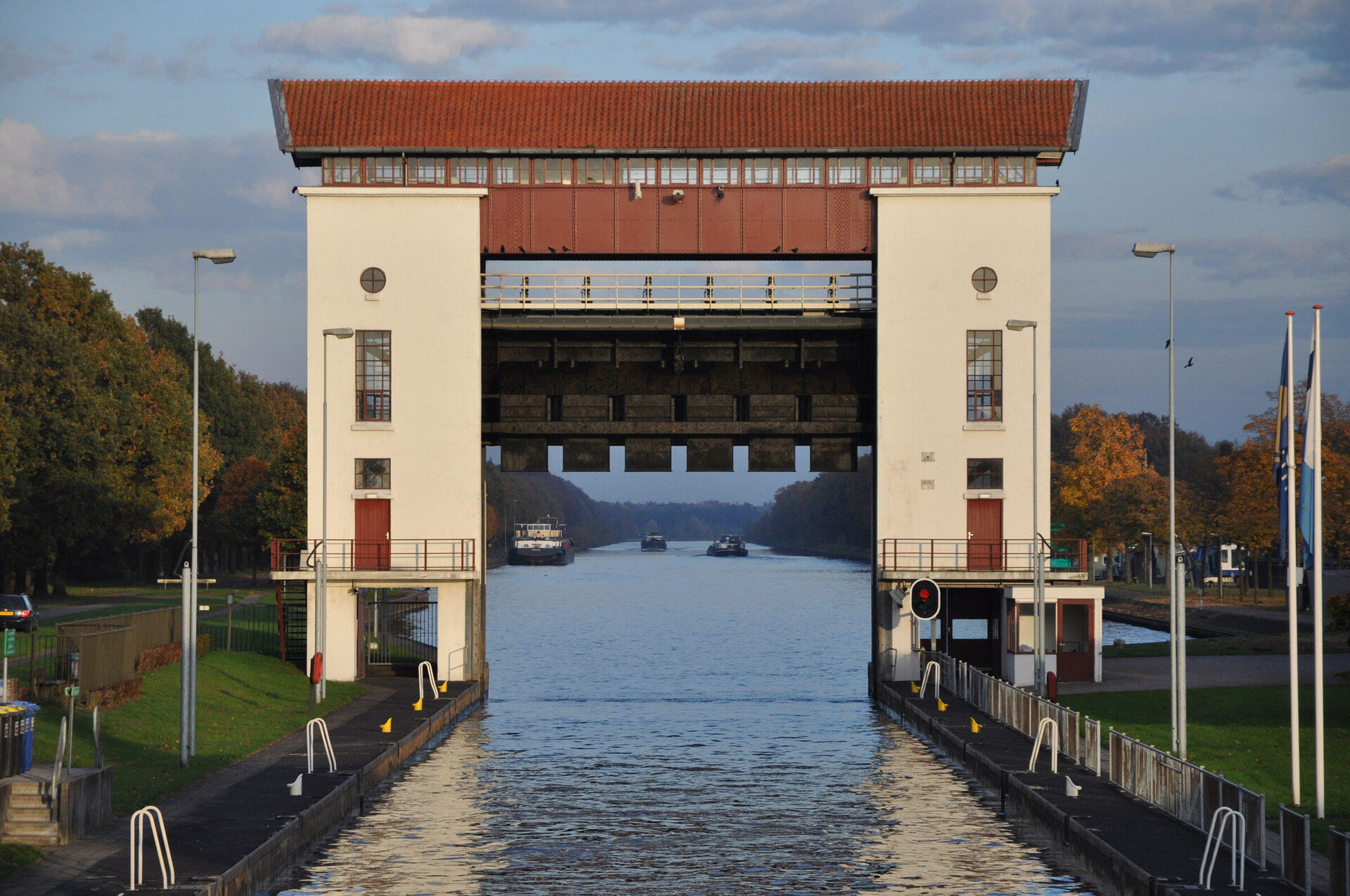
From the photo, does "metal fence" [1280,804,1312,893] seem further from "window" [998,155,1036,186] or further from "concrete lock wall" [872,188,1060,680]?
"window" [998,155,1036,186]

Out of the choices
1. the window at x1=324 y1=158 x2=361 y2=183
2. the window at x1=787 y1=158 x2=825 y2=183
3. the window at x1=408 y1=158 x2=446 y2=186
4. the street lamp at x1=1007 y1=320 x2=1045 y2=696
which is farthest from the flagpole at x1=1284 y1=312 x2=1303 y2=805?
the window at x1=324 y1=158 x2=361 y2=183

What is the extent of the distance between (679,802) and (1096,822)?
29.4 ft

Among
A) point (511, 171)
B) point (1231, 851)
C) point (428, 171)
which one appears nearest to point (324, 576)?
point (428, 171)

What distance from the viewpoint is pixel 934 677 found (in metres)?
43.0

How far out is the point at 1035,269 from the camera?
144 ft

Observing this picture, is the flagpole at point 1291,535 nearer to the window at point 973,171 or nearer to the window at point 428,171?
the window at point 973,171

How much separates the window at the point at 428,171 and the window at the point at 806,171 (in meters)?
10.2

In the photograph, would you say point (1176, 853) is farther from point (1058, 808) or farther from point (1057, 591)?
point (1057, 591)

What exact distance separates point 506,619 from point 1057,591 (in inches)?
2104

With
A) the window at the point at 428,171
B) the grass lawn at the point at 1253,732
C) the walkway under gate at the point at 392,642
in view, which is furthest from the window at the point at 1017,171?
the walkway under gate at the point at 392,642

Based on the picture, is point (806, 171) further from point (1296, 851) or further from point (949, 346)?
point (1296, 851)

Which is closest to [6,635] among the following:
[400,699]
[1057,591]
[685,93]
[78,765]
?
[78,765]

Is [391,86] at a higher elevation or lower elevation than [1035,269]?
higher

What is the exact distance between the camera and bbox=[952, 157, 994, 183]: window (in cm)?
4375
